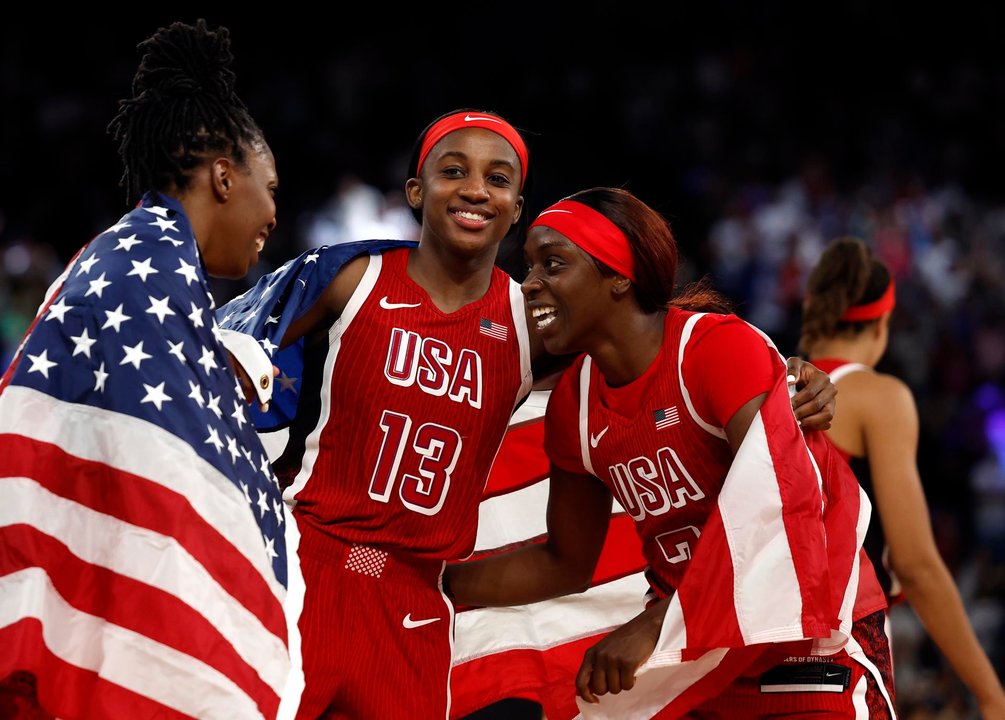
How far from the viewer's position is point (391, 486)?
3277 mm

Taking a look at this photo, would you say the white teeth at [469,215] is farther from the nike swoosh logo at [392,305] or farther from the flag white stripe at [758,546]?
the flag white stripe at [758,546]

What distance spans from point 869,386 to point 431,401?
59.7 inches

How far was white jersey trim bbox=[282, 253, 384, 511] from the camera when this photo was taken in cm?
335

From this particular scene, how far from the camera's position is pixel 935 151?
Result: 39.8 feet

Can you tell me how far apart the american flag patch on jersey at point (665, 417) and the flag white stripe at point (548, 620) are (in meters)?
1.22

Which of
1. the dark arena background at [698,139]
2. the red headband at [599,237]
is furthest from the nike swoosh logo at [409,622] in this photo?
the dark arena background at [698,139]

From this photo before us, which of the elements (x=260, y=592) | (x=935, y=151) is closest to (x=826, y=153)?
(x=935, y=151)

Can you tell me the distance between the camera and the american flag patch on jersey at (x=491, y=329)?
345 centimetres

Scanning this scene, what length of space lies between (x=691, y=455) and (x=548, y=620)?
4.21 feet

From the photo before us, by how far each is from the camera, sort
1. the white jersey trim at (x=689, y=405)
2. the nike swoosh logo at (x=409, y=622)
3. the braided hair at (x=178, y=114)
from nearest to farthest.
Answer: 1. the braided hair at (x=178, y=114)
2. the white jersey trim at (x=689, y=405)
3. the nike swoosh logo at (x=409, y=622)

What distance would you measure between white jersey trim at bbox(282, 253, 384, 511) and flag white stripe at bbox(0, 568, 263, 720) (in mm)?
1070

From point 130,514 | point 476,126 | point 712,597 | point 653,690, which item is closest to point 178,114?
point 130,514

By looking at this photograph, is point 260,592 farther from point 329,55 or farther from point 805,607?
point 329,55

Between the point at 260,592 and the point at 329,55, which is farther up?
the point at 329,55
